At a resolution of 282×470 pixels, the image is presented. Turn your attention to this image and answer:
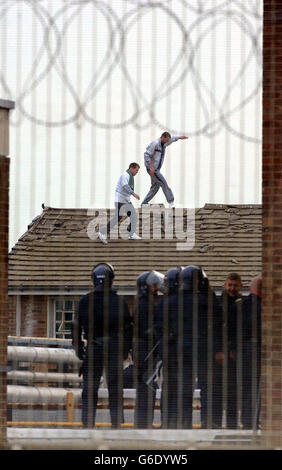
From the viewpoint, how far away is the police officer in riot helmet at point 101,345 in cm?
1142

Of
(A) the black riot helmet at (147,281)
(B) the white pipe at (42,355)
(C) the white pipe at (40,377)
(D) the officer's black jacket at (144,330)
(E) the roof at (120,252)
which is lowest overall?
(C) the white pipe at (40,377)

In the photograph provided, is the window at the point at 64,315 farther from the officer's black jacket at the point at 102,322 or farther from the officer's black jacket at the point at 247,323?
the officer's black jacket at the point at 247,323

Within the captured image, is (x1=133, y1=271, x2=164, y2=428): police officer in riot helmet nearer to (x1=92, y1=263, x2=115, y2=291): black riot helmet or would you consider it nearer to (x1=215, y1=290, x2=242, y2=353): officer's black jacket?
(x1=92, y1=263, x2=115, y2=291): black riot helmet

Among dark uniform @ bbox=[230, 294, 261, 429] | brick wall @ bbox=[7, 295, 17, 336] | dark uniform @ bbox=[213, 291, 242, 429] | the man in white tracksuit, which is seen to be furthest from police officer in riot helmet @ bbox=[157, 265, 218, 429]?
brick wall @ bbox=[7, 295, 17, 336]

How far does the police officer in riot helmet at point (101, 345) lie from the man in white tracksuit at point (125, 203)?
49 centimetres

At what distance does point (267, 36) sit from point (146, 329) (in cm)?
203

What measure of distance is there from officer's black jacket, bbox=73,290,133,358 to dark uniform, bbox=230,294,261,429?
69cm

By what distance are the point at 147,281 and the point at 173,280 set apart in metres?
0.17

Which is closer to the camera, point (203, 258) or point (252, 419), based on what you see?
point (252, 419)

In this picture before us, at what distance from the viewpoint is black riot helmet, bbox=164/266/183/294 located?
11.5 metres

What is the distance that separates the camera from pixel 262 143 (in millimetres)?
11266

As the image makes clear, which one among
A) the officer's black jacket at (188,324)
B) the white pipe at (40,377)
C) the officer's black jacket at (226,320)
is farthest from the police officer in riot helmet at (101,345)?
the officer's black jacket at (226,320)
